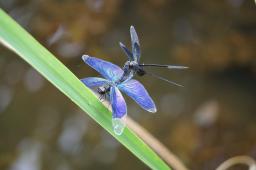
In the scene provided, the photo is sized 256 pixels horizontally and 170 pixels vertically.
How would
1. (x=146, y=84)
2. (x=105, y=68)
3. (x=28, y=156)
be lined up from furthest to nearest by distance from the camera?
→ 1. (x=146, y=84)
2. (x=28, y=156)
3. (x=105, y=68)

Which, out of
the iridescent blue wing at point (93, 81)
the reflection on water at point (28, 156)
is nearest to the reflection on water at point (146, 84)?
the reflection on water at point (28, 156)

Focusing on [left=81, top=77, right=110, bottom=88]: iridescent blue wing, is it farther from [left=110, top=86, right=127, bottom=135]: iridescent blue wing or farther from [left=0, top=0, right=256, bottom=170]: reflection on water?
[left=0, top=0, right=256, bottom=170]: reflection on water

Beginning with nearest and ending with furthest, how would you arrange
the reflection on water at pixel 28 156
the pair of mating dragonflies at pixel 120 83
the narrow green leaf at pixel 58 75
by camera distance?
the narrow green leaf at pixel 58 75, the pair of mating dragonflies at pixel 120 83, the reflection on water at pixel 28 156

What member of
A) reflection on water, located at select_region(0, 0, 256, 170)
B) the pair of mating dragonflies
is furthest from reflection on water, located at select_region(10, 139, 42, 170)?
the pair of mating dragonflies

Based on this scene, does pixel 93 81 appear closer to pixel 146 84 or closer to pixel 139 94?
pixel 139 94

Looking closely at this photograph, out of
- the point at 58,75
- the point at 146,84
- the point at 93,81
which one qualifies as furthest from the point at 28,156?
the point at 58,75

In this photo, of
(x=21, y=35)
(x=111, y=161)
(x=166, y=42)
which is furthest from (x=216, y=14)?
(x=21, y=35)

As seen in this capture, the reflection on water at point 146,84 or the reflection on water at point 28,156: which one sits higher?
the reflection on water at point 146,84

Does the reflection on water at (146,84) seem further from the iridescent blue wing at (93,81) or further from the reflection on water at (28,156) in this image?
the iridescent blue wing at (93,81)
